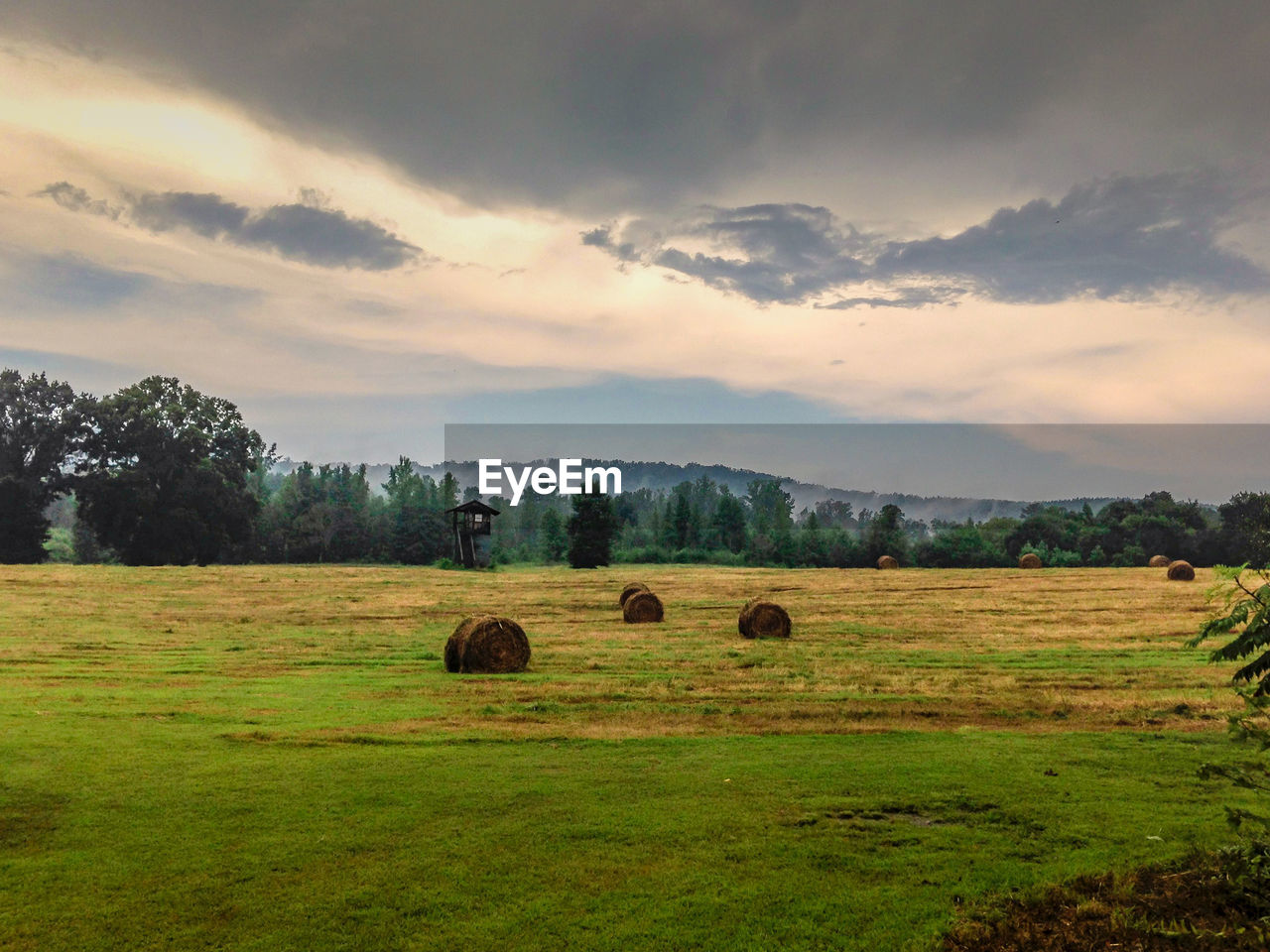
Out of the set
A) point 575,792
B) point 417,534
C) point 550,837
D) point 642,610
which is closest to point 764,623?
point 642,610

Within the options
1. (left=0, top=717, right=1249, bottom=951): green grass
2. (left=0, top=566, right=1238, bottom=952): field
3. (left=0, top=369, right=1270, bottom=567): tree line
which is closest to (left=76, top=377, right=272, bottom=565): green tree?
(left=0, top=369, right=1270, bottom=567): tree line

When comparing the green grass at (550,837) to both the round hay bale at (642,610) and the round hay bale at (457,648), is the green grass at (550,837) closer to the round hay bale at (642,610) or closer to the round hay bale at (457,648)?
the round hay bale at (457,648)

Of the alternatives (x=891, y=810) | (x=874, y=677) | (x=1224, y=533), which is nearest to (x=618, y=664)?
(x=874, y=677)

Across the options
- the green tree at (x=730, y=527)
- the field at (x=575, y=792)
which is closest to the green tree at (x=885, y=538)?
the green tree at (x=730, y=527)

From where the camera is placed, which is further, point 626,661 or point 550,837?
point 626,661

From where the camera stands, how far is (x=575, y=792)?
10.6 m

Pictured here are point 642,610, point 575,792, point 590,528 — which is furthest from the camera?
point 590,528

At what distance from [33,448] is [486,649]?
73728 millimetres

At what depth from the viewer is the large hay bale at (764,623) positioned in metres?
29.4

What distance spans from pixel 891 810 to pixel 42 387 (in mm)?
88553

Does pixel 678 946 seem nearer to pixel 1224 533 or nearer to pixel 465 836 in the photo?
pixel 465 836

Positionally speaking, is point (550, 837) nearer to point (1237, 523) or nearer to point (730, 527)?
point (1237, 523)

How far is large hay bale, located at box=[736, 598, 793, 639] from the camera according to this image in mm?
29391

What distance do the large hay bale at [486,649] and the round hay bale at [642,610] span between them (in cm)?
1295
